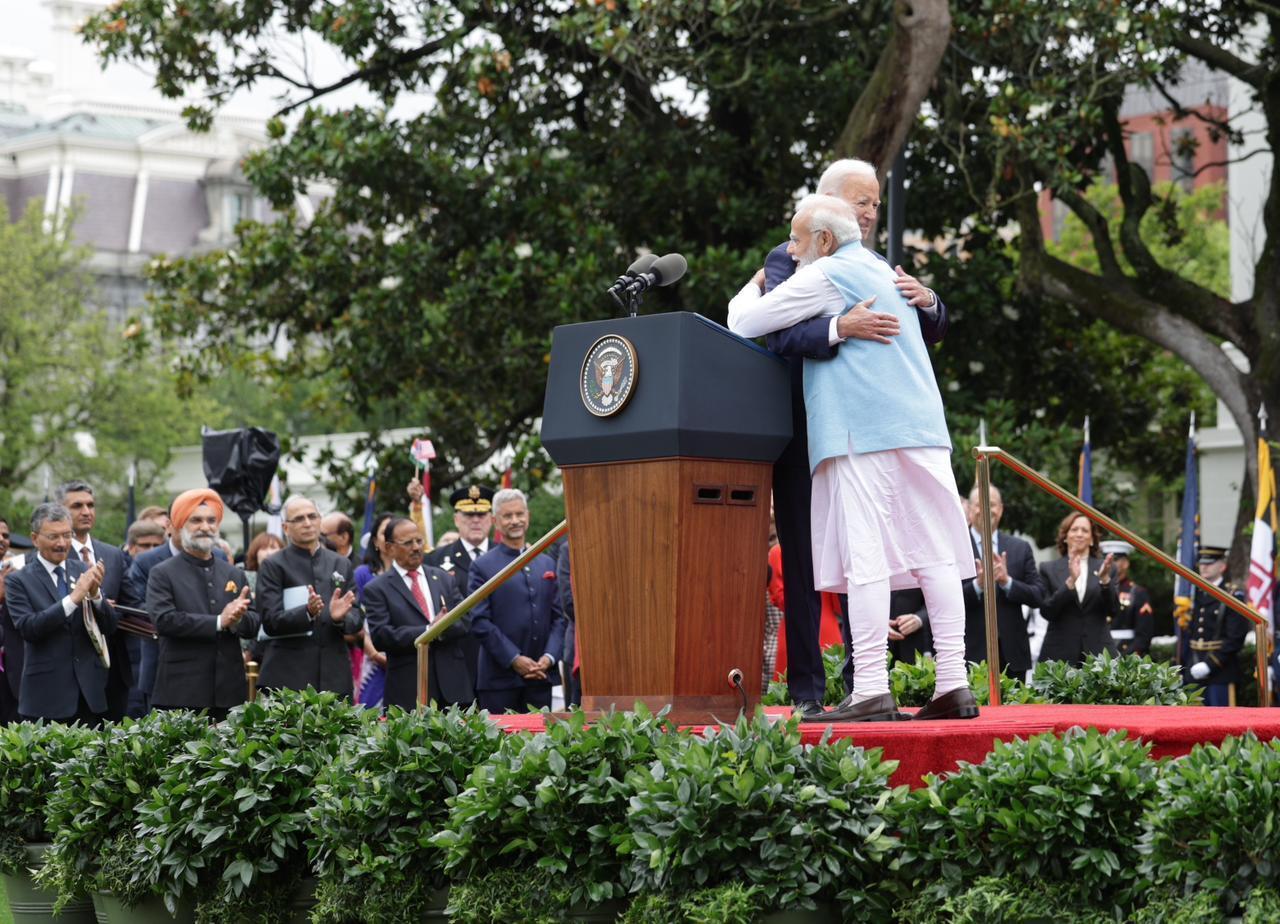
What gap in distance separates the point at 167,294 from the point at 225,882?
14412 mm

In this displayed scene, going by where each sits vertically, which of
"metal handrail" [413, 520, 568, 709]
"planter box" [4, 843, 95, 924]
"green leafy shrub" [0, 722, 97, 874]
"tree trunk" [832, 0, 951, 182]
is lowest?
"planter box" [4, 843, 95, 924]

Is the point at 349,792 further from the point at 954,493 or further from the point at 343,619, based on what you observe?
the point at 343,619

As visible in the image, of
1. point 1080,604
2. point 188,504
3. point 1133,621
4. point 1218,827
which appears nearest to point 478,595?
point 188,504

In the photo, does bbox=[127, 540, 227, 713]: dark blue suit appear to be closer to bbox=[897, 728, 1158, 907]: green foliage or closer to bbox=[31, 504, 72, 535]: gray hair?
bbox=[31, 504, 72, 535]: gray hair

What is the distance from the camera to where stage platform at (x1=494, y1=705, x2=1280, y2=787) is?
6.76 m

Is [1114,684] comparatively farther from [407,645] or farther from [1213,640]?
[1213,640]

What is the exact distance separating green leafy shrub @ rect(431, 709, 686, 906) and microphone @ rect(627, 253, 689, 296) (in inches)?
64.3

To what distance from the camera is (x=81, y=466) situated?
43.2 metres

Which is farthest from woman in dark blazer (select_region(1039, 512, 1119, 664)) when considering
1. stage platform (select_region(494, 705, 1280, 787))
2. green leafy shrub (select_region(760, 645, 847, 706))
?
stage platform (select_region(494, 705, 1280, 787))

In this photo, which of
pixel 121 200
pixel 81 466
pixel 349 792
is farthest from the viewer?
pixel 121 200

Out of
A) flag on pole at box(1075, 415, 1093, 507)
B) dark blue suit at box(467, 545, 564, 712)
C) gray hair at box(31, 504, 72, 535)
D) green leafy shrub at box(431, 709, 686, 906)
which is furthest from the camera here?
flag on pole at box(1075, 415, 1093, 507)

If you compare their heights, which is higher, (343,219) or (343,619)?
(343,219)

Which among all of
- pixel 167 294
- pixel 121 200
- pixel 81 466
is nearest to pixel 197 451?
pixel 81 466

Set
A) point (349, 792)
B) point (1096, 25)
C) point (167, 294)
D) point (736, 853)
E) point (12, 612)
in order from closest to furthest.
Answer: point (736, 853)
point (349, 792)
point (12, 612)
point (1096, 25)
point (167, 294)
